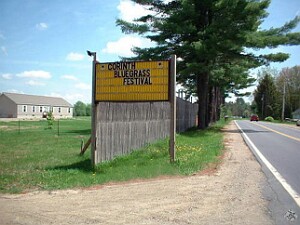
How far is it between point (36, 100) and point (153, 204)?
283ft

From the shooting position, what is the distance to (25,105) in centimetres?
8212

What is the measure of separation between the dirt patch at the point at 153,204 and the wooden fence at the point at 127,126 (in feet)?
9.26

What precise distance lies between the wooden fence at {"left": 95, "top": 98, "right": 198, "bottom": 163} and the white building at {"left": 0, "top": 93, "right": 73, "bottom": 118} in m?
70.5

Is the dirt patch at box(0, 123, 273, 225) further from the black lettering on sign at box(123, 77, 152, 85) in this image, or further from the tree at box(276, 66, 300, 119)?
the tree at box(276, 66, 300, 119)

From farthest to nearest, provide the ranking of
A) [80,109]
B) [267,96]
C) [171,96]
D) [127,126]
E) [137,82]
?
[80,109], [267,96], [127,126], [137,82], [171,96]

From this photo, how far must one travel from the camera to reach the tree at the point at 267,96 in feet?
312

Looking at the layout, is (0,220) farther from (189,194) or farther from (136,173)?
(136,173)

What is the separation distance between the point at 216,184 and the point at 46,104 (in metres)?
86.0

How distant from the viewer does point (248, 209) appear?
5.99 m

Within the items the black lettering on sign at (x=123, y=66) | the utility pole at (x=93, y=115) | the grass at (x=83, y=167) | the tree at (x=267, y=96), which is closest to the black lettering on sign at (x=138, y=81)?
the black lettering on sign at (x=123, y=66)

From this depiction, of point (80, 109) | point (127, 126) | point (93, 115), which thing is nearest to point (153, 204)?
point (93, 115)

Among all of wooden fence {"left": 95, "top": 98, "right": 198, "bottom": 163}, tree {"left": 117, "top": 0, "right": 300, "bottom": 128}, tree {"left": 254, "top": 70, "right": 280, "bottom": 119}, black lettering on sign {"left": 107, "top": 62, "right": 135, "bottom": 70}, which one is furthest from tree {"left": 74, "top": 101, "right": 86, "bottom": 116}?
black lettering on sign {"left": 107, "top": 62, "right": 135, "bottom": 70}

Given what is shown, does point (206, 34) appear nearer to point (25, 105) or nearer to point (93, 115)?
point (93, 115)

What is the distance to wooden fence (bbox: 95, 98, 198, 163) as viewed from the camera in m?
10.7
